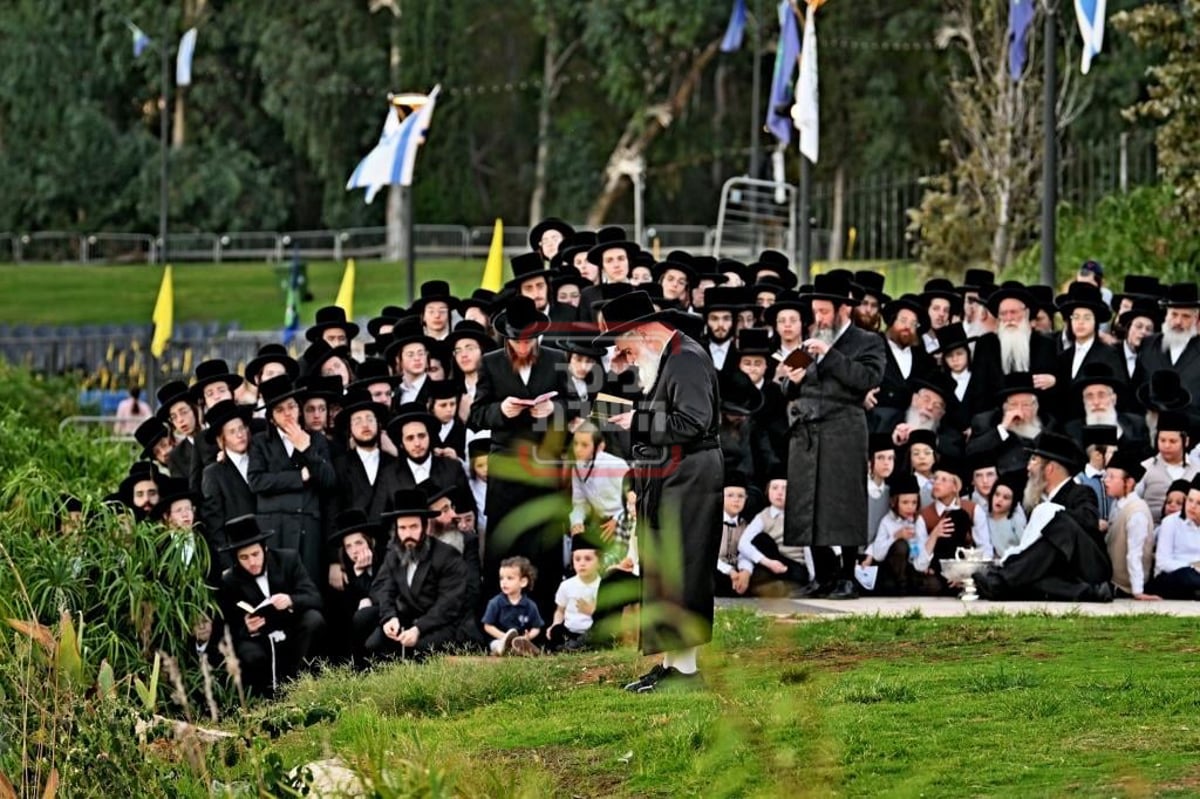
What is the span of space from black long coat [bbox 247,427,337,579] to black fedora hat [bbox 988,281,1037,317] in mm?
4947

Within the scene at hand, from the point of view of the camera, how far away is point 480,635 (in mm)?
15680

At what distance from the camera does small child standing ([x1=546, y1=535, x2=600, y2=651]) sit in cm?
1555

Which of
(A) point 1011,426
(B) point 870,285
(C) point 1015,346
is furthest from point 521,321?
(C) point 1015,346

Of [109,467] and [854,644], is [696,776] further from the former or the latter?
[109,467]

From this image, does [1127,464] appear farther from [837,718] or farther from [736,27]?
[736,27]

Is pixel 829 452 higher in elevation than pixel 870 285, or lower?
lower

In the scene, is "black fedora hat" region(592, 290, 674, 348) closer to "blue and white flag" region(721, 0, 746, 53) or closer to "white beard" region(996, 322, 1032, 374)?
"white beard" region(996, 322, 1032, 374)

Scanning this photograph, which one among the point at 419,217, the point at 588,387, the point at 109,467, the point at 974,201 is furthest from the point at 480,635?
the point at 419,217

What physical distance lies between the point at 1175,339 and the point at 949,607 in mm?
3278

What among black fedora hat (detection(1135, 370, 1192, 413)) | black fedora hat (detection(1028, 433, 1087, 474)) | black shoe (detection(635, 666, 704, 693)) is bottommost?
black shoe (detection(635, 666, 704, 693))

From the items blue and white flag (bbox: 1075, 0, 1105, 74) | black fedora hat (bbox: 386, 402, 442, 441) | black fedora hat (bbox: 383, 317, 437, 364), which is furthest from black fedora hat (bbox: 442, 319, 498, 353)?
blue and white flag (bbox: 1075, 0, 1105, 74)

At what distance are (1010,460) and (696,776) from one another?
23.6 ft

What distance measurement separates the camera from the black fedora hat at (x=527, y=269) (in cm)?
1741

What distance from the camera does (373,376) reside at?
17.2m
